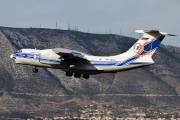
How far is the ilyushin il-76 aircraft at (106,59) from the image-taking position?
8300 cm

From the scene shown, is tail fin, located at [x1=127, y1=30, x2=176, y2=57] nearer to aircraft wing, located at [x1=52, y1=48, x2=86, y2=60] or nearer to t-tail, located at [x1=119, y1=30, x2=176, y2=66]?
t-tail, located at [x1=119, y1=30, x2=176, y2=66]

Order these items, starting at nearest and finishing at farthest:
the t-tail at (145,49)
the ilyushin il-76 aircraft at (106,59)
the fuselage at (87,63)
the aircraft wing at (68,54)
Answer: the t-tail at (145,49), the aircraft wing at (68,54), the ilyushin il-76 aircraft at (106,59), the fuselage at (87,63)

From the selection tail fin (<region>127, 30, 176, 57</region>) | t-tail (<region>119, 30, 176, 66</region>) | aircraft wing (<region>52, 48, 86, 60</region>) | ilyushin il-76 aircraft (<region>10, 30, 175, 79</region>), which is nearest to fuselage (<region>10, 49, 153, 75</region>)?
ilyushin il-76 aircraft (<region>10, 30, 175, 79</region>)

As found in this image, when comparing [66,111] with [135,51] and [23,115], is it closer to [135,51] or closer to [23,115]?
[23,115]

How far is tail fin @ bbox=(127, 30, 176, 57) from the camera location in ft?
271

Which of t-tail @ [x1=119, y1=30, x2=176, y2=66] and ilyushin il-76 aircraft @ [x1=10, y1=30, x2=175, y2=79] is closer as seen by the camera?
t-tail @ [x1=119, y1=30, x2=176, y2=66]

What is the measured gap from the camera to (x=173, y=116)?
19162 centimetres

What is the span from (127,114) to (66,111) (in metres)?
16.5

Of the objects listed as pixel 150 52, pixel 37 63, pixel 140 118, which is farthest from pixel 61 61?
pixel 140 118

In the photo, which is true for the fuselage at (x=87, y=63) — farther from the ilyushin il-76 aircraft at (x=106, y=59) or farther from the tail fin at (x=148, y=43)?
the tail fin at (x=148, y=43)

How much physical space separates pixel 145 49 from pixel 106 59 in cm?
472

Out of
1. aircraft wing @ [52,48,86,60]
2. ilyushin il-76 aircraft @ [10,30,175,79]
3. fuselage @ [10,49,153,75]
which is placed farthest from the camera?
fuselage @ [10,49,153,75]

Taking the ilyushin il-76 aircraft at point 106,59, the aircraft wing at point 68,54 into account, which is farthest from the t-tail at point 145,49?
the aircraft wing at point 68,54

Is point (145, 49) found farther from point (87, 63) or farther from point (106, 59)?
point (87, 63)
